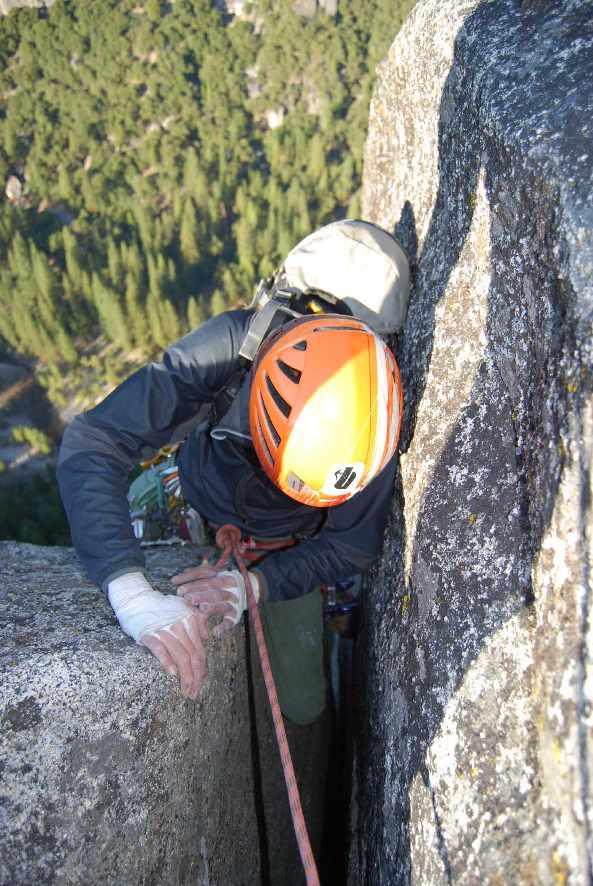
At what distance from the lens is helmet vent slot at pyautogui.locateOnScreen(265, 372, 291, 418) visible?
3357 mm

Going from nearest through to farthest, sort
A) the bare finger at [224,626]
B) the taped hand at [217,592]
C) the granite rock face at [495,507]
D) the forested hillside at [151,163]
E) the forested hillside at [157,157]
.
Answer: the granite rock face at [495,507], the bare finger at [224,626], the taped hand at [217,592], the forested hillside at [151,163], the forested hillside at [157,157]

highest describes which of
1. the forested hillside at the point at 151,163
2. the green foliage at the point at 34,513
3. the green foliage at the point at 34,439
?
the forested hillside at the point at 151,163

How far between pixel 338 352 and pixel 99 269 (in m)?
60.7

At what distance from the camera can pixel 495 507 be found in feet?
9.53

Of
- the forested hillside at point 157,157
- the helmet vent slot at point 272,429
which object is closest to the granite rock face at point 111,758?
the helmet vent slot at point 272,429

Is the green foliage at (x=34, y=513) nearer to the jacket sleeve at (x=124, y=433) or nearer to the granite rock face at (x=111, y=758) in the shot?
the jacket sleeve at (x=124, y=433)

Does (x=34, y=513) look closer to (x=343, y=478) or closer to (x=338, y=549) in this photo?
(x=338, y=549)

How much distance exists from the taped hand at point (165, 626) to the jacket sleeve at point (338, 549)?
0.84m

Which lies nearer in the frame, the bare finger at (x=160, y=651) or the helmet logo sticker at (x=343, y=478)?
the bare finger at (x=160, y=651)

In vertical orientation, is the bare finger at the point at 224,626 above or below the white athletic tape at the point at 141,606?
below

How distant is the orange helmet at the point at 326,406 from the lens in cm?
328

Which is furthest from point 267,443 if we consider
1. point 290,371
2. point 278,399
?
point 290,371

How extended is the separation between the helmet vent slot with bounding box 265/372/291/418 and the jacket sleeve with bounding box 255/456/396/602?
2.82 feet

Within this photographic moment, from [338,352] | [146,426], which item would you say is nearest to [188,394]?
[146,426]
